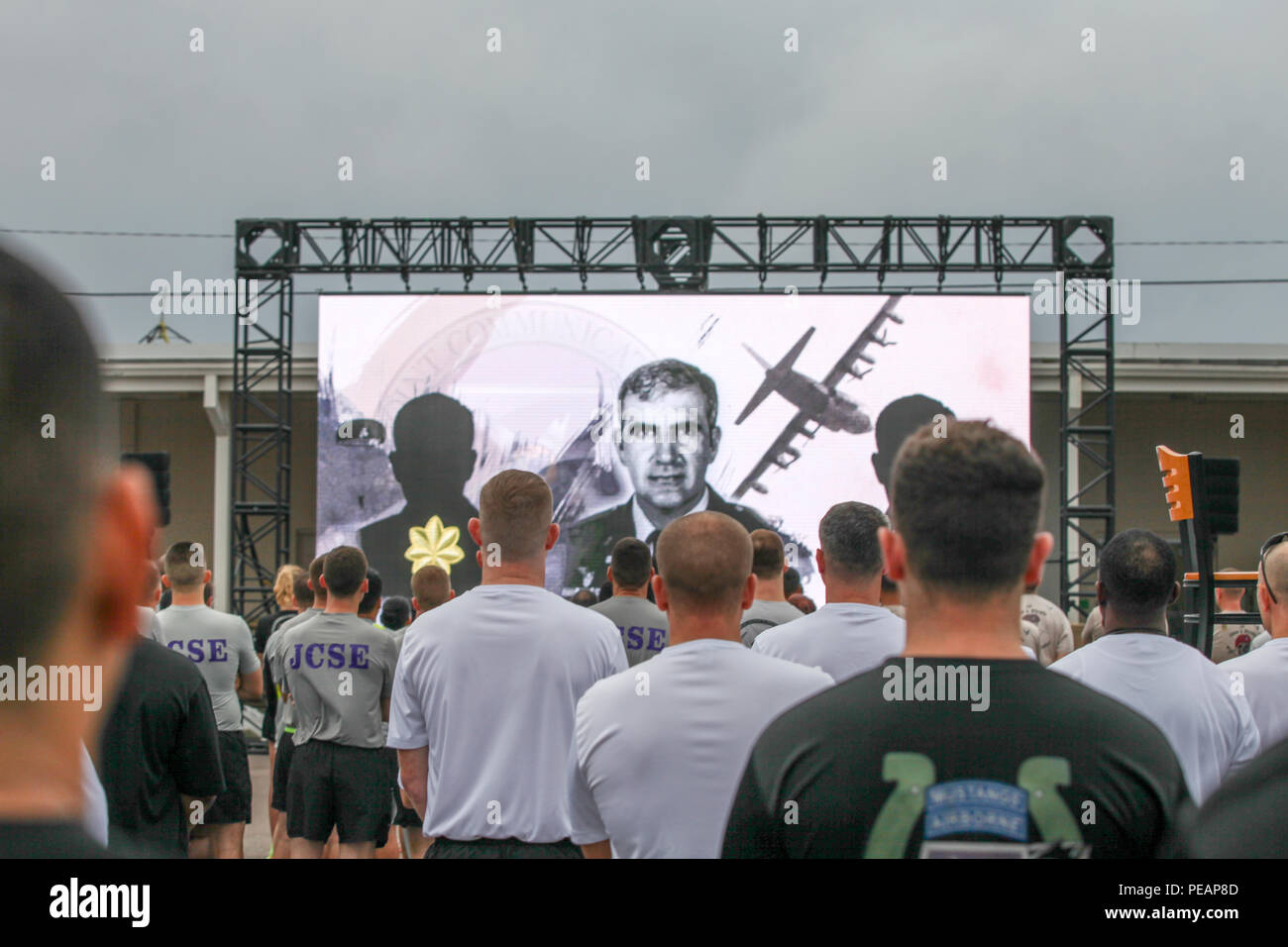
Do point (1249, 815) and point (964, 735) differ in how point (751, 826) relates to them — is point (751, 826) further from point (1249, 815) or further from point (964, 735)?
point (1249, 815)

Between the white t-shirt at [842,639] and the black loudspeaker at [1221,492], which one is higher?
the black loudspeaker at [1221,492]

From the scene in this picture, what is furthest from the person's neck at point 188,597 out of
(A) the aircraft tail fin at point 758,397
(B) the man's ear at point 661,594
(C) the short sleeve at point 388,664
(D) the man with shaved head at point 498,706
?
(A) the aircraft tail fin at point 758,397

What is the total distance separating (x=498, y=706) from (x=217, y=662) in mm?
3510

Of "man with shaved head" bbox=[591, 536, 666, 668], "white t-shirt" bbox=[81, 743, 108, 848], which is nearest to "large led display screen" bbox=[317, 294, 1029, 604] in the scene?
"man with shaved head" bbox=[591, 536, 666, 668]

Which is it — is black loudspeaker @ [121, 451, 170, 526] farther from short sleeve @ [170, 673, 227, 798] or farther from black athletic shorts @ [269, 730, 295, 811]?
black athletic shorts @ [269, 730, 295, 811]

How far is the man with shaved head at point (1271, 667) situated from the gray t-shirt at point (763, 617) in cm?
203

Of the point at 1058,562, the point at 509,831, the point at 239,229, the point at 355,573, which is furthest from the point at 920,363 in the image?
the point at 509,831

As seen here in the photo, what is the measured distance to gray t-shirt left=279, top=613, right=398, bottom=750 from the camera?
5.86 meters

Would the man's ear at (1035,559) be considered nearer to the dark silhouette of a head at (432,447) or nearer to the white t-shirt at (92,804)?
the white t-shirt at (92,804)

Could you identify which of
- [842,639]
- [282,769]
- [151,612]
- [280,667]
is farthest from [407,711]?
[282,769]

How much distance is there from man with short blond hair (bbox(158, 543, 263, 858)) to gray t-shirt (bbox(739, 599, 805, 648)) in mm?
2950

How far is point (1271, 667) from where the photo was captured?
13.0 feet

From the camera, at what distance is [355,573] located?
232 inches

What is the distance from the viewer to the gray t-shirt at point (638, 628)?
216 inches
